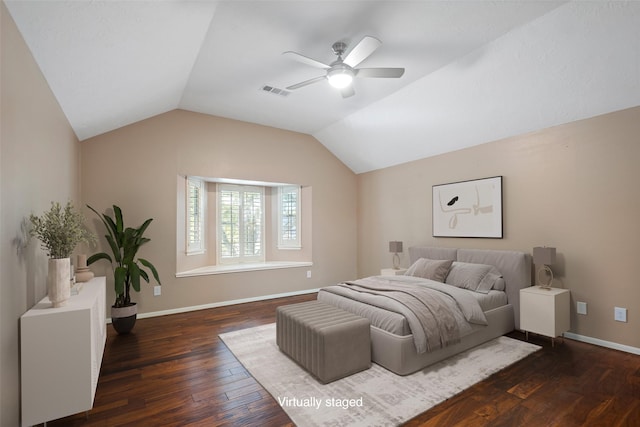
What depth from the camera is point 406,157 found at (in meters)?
5.49

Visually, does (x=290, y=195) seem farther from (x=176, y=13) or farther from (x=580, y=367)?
(x=580, y=367)

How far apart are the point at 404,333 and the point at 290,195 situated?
13.4ft

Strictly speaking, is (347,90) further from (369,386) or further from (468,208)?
(369,386)

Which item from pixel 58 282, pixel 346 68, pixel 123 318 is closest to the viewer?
pixel 58 282

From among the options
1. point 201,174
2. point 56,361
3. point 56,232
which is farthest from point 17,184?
point 201,174

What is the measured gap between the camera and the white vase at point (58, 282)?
80.7 inches

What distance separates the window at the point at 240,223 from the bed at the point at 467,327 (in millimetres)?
2619

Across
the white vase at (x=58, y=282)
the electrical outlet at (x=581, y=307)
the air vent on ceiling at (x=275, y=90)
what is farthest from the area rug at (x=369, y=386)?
the air vent on ceiling at (x=275, y=90)

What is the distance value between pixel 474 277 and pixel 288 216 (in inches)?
143

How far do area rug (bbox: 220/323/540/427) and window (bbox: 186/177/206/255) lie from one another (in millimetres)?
2430

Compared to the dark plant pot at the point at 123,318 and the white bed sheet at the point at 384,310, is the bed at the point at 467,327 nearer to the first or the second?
the white bed sheet at the point at 384,310

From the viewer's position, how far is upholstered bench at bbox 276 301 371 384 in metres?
Result: 2.53

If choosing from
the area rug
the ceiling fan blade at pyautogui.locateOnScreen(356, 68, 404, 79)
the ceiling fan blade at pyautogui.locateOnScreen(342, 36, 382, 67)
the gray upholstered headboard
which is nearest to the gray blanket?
the area rug

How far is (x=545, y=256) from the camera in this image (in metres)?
3.38
